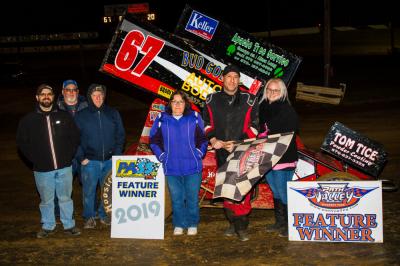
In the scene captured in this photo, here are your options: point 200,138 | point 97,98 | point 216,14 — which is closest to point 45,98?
point 97,98

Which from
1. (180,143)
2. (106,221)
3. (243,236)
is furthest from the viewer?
(106,221)

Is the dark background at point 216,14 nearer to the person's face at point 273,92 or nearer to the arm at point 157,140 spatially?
the arm at point 157,140

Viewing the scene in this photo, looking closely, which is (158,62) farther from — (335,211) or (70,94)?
(335,211)

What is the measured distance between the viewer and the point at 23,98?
2131 cm

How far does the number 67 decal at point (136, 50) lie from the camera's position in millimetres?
6707

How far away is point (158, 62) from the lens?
6.79 meters

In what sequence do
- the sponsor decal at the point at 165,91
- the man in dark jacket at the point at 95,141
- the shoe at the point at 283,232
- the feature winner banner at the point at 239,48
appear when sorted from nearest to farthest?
1. the shoe at the point at 283,232
2. the man in dark jacket at the point at 95,141
3. the sponsor decal at the point at 165,91
4. the feature winner banner at the point at 239,48

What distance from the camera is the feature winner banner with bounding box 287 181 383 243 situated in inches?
236

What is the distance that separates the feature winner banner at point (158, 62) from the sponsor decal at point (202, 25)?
1.40 ft

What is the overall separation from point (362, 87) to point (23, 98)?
12.8m

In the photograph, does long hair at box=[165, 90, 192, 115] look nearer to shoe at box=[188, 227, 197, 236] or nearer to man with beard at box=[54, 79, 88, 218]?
man with beard at box=[54, 79, 88, 218]

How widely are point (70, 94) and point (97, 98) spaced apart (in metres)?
0.44

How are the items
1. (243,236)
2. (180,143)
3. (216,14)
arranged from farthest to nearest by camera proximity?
(216,14) < (243,236) < (180,143)

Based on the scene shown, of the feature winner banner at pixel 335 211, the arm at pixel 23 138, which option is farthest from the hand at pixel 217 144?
the arm at pixel 23 138
